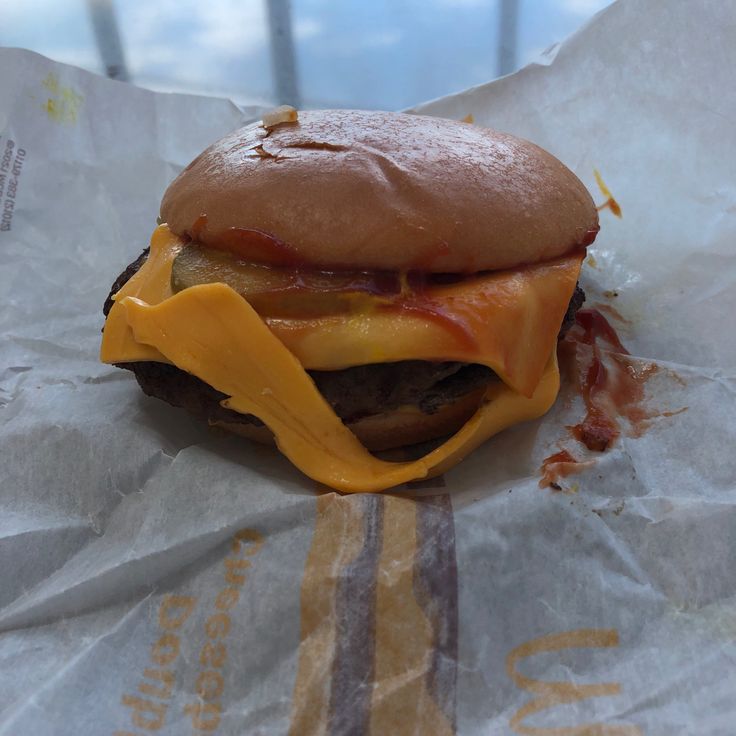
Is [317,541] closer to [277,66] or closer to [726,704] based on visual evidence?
[726,704]

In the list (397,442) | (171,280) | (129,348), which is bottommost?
(397,442)

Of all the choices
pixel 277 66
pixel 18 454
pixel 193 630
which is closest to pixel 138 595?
pixel 193 630

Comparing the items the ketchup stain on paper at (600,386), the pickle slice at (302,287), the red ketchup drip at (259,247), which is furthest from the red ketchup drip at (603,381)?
the red ketchup drip at (259,247)

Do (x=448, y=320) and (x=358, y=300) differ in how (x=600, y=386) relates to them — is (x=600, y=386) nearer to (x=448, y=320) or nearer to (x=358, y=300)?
(x=448, y=320)

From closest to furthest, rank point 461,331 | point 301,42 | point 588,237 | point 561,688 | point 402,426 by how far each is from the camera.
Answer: point 561,688, point 461,331, point 402,426, point 588,237, point 301,42

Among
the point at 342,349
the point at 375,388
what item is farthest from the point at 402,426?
the point at 342,349

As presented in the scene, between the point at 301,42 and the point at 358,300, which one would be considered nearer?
the point at 358,300

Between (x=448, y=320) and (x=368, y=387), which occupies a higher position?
(x=448, y=320)
